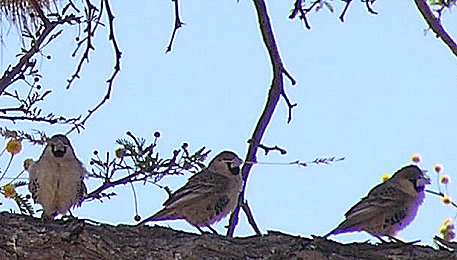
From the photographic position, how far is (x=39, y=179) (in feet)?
13.6

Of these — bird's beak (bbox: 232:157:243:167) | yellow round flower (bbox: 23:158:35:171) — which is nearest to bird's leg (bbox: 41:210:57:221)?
yellow round flower (bbox: 23:158:35:171)

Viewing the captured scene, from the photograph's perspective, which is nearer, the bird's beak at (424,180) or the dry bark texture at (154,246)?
the dry bark texture at (154,246)

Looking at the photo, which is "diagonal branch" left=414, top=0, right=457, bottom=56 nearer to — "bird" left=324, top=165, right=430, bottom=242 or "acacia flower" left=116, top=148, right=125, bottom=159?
"bird" left=324, top=165, right=430, bottom=242

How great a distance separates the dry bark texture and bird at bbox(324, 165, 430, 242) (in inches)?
41.3

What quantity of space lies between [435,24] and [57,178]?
1.42m

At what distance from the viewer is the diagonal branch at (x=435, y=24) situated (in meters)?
3.93

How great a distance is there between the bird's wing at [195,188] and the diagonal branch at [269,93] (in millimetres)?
138

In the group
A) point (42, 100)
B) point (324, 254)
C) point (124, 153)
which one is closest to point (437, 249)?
point (324, 254)

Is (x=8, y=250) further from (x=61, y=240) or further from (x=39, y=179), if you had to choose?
(x=39, y=179)


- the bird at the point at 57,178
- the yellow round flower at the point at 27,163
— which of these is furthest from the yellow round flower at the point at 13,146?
the yellow round flower at the point at 27,163

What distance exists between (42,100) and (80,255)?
1405 millimetres

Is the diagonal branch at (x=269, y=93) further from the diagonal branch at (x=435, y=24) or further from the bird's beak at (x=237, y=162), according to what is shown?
the diagonal branch at (x=435, y=24)

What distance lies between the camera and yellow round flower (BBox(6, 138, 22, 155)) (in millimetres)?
3675

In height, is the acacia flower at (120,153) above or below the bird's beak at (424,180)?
above
